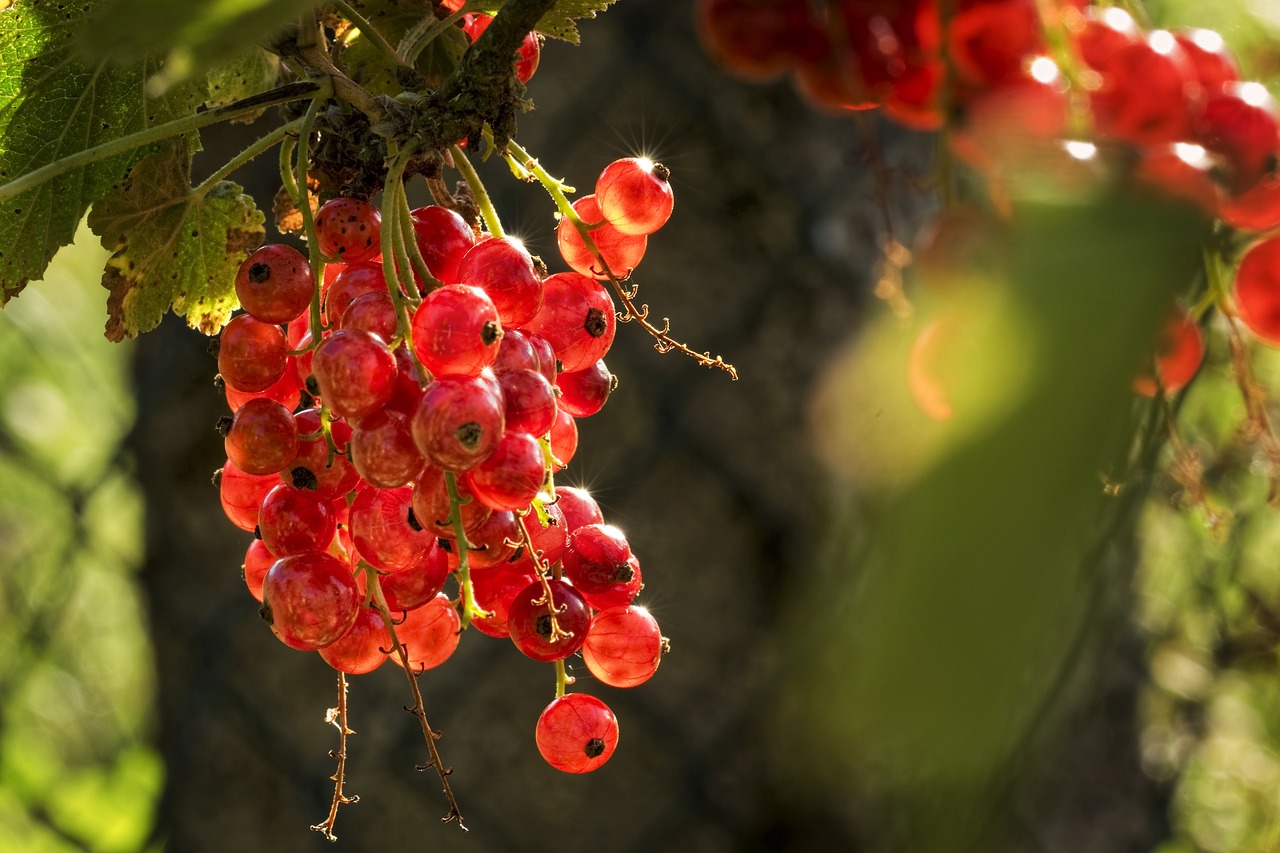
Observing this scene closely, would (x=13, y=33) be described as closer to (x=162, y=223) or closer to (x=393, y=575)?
(x=162, y=223)

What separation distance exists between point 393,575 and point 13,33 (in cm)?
16

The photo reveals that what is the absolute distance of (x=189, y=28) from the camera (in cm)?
14

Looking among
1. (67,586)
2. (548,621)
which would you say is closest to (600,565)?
(548,621)

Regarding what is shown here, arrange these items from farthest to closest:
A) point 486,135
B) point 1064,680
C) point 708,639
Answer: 1. point 708,639
2. point 486,135
3. point 1064,680

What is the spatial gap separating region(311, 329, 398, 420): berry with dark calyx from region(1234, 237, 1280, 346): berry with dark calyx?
0.15 meters

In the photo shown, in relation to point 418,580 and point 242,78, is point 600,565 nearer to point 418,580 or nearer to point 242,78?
point 418,580

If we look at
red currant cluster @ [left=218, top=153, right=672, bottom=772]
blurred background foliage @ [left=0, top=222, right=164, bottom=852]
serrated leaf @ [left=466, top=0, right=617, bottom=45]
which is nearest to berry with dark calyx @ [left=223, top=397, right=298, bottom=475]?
red currant cluster @ [left=218, top=153, right=672, bottom=772]

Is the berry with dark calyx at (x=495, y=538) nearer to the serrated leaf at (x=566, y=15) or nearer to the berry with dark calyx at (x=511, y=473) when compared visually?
the berry with dark calyx at (x=511, y=473)

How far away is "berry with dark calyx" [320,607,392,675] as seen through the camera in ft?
0.93

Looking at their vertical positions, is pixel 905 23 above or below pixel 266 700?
above

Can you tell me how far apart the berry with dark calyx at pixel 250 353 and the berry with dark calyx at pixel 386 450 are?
5cm

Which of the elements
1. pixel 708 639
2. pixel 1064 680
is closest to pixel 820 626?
pixel 1064 680

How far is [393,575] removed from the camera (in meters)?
Answer: 0.27

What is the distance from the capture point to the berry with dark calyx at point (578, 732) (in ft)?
0.97
